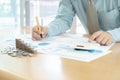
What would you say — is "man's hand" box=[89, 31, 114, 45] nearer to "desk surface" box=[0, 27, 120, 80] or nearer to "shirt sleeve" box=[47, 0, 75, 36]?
"desk surface" box=[0, 27, 120, 80]

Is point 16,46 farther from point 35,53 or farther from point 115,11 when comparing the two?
point 115,11

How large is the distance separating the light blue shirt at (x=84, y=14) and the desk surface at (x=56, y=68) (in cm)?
39

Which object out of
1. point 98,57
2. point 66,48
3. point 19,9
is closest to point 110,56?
point 98,57

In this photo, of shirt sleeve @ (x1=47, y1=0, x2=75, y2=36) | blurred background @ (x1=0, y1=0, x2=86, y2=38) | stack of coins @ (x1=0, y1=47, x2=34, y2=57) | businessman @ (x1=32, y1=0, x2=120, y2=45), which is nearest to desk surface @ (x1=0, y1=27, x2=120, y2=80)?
Result: stack of coins @ (x1=0, y1=47, x2=34, y2=57)

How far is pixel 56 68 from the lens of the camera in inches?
25.7

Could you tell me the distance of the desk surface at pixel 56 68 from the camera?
1.91 feet

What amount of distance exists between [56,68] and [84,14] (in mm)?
744

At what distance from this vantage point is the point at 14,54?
794mm

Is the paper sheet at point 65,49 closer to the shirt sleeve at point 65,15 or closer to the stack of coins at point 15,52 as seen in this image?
the stack of coins at point 15,52

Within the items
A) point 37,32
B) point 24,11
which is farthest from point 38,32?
point 24,11

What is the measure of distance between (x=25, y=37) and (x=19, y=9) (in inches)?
77.2

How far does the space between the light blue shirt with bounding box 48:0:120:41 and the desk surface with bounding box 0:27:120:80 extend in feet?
1.28

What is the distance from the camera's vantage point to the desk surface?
22.9 inches

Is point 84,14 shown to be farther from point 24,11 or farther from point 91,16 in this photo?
point 24,11
